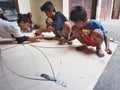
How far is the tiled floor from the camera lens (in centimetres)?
92

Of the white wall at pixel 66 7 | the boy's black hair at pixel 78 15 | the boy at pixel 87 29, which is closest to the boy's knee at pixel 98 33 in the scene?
the boy at pixel 87 29

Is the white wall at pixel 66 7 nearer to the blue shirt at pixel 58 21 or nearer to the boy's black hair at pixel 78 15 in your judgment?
the blue shirt at pixel 58 21

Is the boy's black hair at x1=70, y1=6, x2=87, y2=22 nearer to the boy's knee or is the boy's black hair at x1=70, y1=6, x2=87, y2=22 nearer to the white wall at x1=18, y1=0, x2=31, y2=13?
the boy's knee

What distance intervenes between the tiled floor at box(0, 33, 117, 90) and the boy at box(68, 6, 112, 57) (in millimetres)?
126

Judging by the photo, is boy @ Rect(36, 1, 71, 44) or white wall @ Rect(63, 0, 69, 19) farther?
white wall @ Rect(63, 0, 69, 19)

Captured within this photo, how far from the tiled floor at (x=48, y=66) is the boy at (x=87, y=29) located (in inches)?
5.0

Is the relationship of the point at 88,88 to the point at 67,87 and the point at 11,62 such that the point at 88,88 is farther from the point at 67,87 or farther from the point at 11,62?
the point at 11,62

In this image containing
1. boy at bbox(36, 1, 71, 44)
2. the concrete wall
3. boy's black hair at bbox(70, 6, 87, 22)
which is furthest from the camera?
the concrete wall

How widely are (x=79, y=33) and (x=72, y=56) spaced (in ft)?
0.94

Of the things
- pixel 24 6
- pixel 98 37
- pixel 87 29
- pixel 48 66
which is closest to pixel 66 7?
pixel 24 6

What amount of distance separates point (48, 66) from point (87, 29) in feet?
1.92

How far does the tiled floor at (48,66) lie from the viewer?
92cm

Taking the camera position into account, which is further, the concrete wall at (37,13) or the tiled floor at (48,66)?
the concrete wall at (37,13)

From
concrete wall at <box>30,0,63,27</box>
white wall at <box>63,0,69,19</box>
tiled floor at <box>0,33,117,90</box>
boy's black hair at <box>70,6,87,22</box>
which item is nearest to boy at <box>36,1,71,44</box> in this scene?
tiled floor at <box>0,33,117,90</box>
